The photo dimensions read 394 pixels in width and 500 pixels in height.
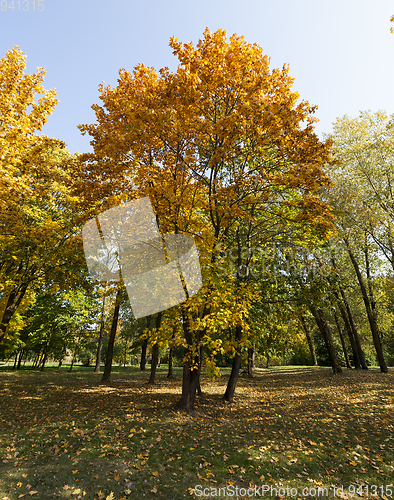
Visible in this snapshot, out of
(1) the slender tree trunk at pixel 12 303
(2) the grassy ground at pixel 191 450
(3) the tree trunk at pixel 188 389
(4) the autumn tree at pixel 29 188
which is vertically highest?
(4) the autumn tree at pixel 29 188

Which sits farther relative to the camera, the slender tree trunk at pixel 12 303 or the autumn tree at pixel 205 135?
the slender tree trunk at pixel 12 303

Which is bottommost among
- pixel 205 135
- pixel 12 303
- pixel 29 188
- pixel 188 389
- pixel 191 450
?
pixel 191 450

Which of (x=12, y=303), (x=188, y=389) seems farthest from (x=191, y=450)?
(x=12, y=303)

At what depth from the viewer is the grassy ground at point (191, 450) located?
5016 millimetres

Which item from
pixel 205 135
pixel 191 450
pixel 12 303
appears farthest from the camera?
pixel 12 303

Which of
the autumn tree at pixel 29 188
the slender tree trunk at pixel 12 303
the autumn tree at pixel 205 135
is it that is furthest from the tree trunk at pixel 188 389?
the slender tree trunk at pixel 12 303

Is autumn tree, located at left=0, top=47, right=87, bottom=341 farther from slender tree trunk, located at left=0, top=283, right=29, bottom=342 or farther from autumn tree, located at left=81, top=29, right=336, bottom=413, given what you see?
autumn tree, located at left=81, top=29, right=336, bottom=413

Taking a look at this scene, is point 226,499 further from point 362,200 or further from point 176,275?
point 362,200

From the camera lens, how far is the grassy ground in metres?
5.02

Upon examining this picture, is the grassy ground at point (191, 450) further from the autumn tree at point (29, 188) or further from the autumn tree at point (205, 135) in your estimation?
the autumn tree at point (29, 188)

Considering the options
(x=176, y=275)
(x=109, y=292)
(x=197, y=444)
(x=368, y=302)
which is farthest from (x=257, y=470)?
(x=368, y=302)

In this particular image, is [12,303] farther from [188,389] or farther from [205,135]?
[205,135]

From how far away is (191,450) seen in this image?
6426 millimetres

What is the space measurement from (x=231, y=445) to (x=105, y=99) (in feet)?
38.1
